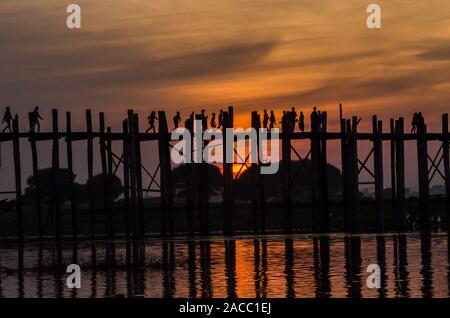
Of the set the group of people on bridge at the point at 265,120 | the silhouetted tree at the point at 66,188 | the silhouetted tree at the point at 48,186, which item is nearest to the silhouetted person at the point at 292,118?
the group of people on bridge at the point at 265,120

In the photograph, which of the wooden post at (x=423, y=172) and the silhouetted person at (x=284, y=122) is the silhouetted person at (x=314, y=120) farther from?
the wooden post at (x=423, y=172)

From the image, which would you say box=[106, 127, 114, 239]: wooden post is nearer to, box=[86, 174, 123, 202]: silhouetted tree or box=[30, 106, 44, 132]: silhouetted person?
box=[30, 106, 44, 132]: silhouetted person

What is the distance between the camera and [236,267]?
29250mm

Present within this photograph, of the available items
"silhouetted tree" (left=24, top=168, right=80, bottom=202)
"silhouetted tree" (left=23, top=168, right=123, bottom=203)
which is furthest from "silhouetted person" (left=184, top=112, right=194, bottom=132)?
"silhouetted tree" (left=23, top=168, right=123, bottom=203)

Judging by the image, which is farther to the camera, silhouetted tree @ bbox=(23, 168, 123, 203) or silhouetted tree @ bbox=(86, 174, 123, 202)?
silhouetted tree @ bbox=(86, 174, 123, 202)

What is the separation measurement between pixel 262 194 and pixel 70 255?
37.3ft

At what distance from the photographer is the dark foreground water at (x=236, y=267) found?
24000 millimetres

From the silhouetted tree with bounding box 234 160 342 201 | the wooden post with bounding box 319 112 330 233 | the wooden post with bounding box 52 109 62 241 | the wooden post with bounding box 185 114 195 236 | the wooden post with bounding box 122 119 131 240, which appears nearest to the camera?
the wooden post with bounding box 52 109 62 241

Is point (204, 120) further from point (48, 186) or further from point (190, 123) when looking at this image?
point (48, 186)

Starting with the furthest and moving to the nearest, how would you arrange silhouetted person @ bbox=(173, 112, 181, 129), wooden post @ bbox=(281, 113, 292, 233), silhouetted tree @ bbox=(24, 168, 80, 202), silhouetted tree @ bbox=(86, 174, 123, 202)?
silhouetted tree @ bbox=(86, 174, 123, 202), silhouetted tree @ bbox=(24, 168, 80, 202), silhouetted person @ bbox=(173, 112, 181, 129), wooden post @ bbox=(281, 113, 292, 233)

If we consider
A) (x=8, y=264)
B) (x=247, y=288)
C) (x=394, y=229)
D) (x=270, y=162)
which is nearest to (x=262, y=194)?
(x=270, y=162)

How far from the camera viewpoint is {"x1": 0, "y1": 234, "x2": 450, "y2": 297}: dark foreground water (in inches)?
945

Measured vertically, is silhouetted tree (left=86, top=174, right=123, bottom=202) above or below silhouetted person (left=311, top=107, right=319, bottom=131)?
below

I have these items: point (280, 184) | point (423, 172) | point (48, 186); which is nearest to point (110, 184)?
point (423, 172)
